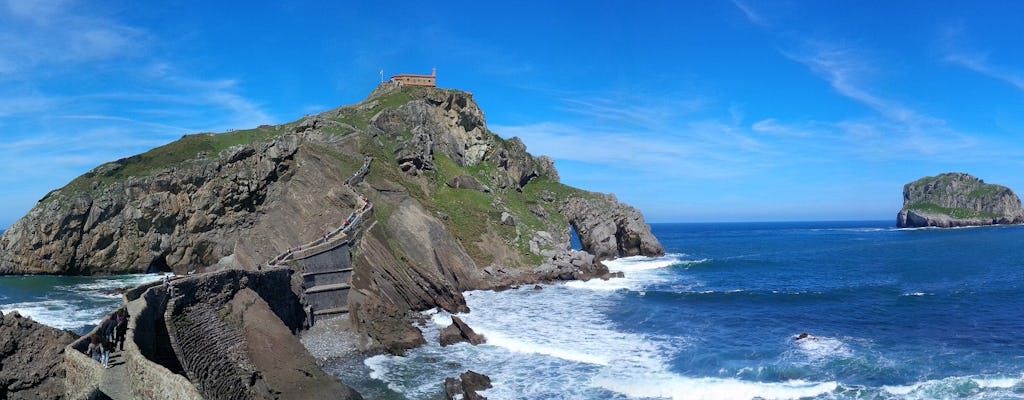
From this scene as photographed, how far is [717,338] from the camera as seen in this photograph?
38.2m

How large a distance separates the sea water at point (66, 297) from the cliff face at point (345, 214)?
436 cm

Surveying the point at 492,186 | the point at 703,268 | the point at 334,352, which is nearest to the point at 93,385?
the point at 334,352

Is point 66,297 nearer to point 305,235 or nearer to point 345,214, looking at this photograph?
point 305,235

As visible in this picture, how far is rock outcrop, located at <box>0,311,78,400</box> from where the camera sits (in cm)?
1816

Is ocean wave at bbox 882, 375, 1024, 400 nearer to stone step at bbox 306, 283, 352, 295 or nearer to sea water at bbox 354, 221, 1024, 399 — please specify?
sea water at bbox 354, 221, 1024, 399

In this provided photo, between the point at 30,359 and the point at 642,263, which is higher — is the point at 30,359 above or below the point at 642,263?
above

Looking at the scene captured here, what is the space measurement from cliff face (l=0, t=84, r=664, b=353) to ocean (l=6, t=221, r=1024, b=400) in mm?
3647

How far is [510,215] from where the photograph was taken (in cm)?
7006

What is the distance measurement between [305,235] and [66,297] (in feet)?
62.5

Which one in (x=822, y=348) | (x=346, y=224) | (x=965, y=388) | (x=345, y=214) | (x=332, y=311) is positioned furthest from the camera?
(x=345, y=214)

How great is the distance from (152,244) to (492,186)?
124 ft

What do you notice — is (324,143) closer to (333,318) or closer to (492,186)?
(492,186)

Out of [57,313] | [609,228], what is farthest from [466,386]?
[609,228]

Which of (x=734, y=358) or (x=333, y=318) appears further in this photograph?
(x=333, y=318)
